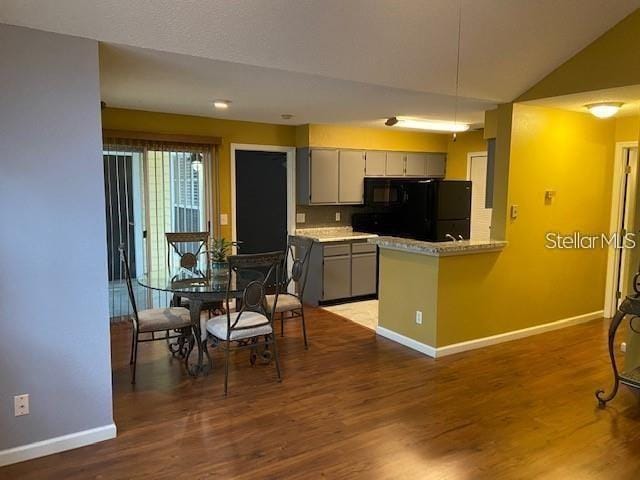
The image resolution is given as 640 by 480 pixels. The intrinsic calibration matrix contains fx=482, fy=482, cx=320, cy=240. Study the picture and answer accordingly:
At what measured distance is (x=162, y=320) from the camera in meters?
3.70

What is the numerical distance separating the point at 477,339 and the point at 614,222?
91.2 inches

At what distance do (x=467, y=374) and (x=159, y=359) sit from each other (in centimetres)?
255

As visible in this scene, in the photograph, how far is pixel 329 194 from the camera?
6.18m

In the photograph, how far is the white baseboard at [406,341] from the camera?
427 centimetres

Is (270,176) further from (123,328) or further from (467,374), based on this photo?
(467,374)

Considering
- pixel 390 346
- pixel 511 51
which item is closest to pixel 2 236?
pixel 390 346

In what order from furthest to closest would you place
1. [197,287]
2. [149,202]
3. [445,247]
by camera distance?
1. [149,202]
2. [445,247]
3. [197,287]

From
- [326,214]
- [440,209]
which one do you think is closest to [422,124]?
[440,209]

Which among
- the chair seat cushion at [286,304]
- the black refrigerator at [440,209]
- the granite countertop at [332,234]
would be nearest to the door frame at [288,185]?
the granite countertop at [332,234]

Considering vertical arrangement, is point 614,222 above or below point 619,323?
above

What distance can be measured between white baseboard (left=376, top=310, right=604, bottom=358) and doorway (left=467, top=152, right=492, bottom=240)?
Answer: 180 centimetres

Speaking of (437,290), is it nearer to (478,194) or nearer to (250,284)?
(250,284)

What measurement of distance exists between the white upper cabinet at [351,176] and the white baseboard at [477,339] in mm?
2081

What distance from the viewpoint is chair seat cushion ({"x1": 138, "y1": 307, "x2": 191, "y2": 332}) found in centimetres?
364
